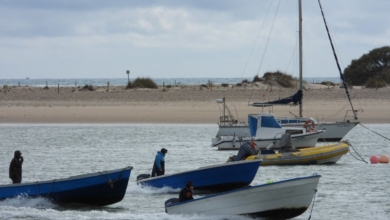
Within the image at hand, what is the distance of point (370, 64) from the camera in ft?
235

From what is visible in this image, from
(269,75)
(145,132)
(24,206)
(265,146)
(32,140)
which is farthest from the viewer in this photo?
(269,75)

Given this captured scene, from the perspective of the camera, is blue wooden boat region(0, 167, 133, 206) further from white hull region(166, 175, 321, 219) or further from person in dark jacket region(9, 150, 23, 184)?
white hull region(166, 175, 321, 219)

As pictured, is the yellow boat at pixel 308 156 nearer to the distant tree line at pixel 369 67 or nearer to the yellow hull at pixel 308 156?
the yellow hull at pixel 308 156

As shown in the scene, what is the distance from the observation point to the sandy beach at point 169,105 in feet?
149

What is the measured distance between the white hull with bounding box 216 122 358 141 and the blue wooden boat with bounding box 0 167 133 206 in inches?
609

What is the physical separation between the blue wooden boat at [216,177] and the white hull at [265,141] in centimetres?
959

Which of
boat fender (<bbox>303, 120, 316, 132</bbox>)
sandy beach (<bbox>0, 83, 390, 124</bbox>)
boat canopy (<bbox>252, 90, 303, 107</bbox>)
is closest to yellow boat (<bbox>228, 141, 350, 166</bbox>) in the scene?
boat fender (<bbox>303, 120, 316, 132</bbox>)

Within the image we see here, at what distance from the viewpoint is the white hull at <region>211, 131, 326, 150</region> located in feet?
101

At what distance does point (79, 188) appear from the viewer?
765 inches

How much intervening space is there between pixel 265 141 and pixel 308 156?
15.0 feet

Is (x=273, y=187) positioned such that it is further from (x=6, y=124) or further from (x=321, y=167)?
(x=6, y=124)

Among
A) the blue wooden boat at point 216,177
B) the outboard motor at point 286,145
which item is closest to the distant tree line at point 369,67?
the outboard motor at point 286,145

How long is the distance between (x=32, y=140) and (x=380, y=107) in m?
22.4

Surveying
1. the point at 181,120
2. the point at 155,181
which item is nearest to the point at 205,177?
the point at 155,181
